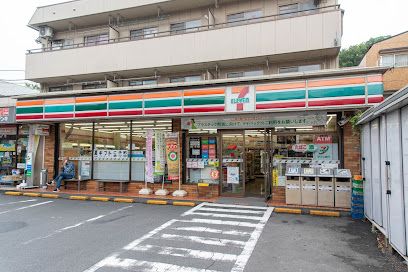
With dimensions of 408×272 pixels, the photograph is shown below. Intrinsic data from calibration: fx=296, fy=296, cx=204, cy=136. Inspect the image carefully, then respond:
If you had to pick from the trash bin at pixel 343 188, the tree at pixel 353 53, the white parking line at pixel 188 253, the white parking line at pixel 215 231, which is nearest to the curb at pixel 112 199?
the white parking line at pixel 215 231

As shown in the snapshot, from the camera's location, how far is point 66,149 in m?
14.7

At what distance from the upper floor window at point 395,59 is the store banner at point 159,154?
16637 millimetres

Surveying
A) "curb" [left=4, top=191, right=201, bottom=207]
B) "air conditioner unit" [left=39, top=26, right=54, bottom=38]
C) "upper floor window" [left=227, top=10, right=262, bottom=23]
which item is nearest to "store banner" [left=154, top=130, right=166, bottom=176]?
"curb" [left=4, top=191, right=201, bottom=207]

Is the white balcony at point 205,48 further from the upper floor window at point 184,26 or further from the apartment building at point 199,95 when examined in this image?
the upper floor window at point 184,26

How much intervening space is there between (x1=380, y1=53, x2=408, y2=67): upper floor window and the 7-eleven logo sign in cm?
1454

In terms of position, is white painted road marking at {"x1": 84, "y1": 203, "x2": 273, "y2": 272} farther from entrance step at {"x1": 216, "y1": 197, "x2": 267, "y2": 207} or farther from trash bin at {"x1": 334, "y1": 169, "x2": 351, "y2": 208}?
trash bin at {"x1": 334, "y1": 169, "x2": 351, "y2": 208}

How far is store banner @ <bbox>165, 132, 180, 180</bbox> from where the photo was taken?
1220 cm

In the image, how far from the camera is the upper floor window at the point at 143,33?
52.8 feet

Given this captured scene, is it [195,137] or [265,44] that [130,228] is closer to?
[195,137]

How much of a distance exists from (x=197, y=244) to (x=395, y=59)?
20.6 m

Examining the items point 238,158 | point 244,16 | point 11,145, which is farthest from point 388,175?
point 11,145

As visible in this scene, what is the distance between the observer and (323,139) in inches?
424

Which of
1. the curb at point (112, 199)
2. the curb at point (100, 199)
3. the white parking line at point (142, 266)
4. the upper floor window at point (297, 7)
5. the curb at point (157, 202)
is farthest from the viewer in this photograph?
the upper floor window at point (297, 7)

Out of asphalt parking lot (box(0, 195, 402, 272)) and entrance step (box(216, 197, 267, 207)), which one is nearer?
asphalt parking lot (box(0, 195, 402, 272))
